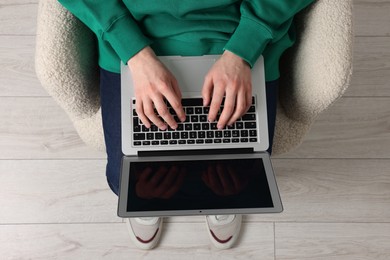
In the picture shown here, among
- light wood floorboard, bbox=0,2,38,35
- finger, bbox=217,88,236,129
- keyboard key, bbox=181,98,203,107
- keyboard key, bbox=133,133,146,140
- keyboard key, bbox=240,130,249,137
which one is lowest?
light wood floorboard, bbox=0,2,38,35

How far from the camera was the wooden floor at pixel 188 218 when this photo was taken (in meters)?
1.17

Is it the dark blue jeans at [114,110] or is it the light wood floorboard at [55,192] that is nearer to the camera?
the dark blue jeans at [114,110]

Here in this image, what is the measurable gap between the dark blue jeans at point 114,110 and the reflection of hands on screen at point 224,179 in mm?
108

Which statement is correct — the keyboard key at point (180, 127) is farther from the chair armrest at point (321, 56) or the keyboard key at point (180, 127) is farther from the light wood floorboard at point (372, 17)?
the light wood floorboard at point (372, 17)

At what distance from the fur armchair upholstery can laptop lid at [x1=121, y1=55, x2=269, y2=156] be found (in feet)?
0.29

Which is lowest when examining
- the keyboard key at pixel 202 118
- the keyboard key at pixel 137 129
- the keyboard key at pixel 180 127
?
the keyboard key at pixel 137 129

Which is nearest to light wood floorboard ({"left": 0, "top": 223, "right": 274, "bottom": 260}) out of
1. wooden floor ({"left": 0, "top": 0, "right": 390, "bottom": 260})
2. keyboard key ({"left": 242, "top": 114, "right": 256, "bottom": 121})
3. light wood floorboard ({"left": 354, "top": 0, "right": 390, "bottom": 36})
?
wooden floor ({"left": 0, "top": 0, "right": 390, "bottom": 260})

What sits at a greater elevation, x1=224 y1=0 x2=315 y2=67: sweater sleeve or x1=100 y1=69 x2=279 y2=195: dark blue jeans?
x1=224 y1=0 x2=315 y2=67: sweater sleeve

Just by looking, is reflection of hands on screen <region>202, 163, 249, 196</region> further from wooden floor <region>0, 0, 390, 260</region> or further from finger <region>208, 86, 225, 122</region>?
wooden floor <region>0, 0, 390, 260</region>

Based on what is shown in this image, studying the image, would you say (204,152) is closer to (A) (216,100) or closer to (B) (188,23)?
(A) (216,100)

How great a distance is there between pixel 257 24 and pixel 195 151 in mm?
251

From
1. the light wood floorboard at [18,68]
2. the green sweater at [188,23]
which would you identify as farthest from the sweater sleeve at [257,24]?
the light wood floorboard at [18,68]

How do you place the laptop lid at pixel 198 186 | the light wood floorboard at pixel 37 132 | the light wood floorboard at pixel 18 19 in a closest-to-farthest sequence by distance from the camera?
the laptop lid at pixel 198 186, the light wood floorboard at pixel 37 132, the light wood floorboard at pixel 18 19

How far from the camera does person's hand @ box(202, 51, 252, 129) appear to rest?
0.80 meters
